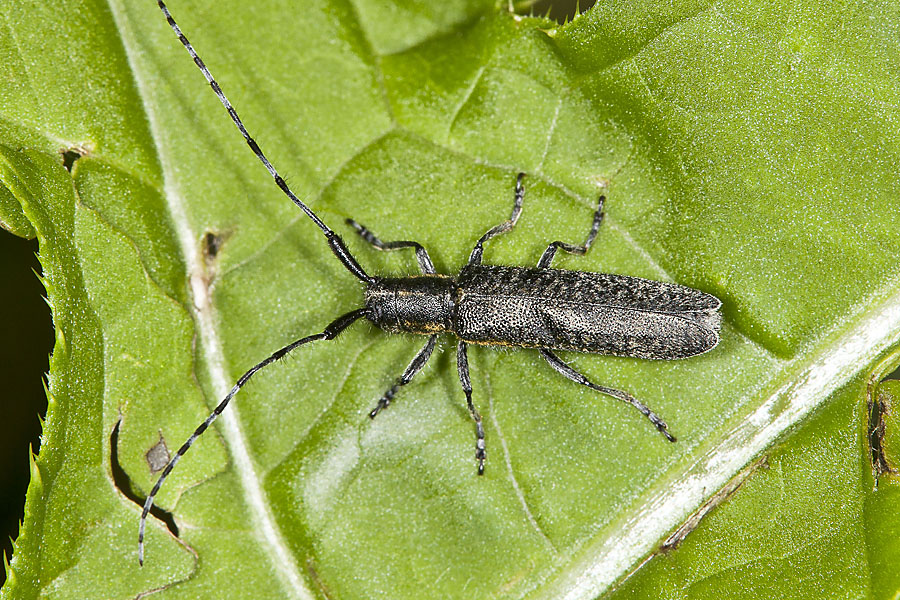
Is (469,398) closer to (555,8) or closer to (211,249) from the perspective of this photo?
(211,249)

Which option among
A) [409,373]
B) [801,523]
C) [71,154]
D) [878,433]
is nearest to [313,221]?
[409,373]

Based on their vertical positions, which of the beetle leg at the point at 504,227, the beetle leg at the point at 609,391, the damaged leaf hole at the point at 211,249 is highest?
the damaged leaf hole at the point at 211,249

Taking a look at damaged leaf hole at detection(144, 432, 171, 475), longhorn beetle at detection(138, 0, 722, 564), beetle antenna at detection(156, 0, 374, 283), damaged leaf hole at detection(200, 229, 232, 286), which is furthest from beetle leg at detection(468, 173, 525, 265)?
damaged leaf hole at detection(144, 432, 171, 475)

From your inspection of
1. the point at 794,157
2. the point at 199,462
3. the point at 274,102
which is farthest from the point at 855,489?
the point at 274,102

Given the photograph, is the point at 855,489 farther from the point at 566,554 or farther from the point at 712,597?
the point at 566,554

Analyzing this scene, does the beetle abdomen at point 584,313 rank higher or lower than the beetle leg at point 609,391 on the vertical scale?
higher

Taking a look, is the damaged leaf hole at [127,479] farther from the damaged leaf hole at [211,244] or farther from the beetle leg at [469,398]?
the beetle leg at [469,398]

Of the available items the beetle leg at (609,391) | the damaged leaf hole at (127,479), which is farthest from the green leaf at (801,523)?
the damaged leaf hole at (127,479)
